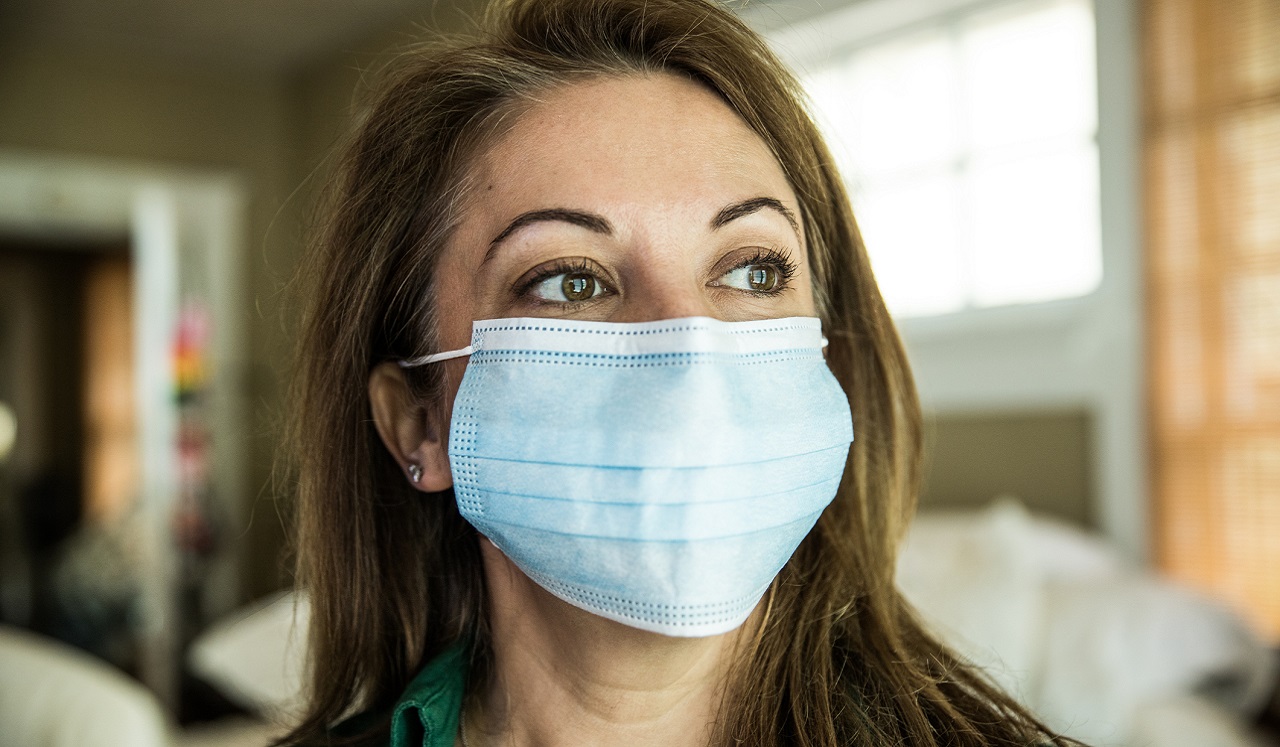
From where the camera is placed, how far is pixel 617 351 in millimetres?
851

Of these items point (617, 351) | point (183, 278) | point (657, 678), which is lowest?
point (657, 678)

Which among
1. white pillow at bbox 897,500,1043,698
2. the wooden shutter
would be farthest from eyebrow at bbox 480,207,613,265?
the wooden shutter

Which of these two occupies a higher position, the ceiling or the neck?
the ceiling

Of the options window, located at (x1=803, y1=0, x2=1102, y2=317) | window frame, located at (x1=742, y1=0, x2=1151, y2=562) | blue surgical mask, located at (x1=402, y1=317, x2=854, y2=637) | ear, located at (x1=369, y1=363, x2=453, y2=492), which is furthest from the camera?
window, located at (x1=803, y1=0, x2=1102, y2=317)

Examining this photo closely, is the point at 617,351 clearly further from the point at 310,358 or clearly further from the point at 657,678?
the point at 310,358

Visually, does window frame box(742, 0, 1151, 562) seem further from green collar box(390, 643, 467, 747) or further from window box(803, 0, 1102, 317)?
green collar box(390, 643, 467, 747)

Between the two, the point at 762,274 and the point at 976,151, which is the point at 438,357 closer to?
the point at 762,274

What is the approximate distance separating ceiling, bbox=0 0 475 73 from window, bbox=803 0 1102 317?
2.23m

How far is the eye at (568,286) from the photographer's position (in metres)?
0.90

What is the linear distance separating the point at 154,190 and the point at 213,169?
1.33 ft

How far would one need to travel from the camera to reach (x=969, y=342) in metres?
2.72

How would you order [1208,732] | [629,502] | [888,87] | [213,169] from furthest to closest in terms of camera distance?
1. [213,169]
2. [888,87]
3. [1208,732]
4. [629,502]

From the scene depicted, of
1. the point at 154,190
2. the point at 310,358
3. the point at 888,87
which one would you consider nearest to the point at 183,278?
the point at 154,190

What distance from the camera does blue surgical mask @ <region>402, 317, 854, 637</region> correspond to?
787 mm
